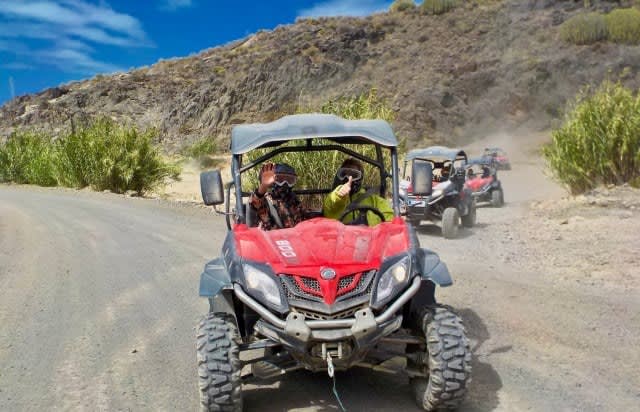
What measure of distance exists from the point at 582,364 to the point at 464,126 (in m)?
40.4

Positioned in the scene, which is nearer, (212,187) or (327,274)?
(327,274)

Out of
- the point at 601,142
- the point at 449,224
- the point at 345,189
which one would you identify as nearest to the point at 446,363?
the point at 345,189

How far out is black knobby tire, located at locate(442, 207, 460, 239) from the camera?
38.3ft

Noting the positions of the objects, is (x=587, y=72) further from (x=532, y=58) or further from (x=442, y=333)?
(x=442, y=333)

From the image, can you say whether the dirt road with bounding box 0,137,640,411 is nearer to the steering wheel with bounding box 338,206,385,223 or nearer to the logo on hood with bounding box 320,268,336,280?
the logo on hood with bounding box 320,268,336,280

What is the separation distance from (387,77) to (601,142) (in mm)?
37004

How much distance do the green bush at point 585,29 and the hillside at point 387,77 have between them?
102 centimetres

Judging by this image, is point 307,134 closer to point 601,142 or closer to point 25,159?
point 601,142

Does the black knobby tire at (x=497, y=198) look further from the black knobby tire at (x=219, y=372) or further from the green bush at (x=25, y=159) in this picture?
the green bush at (x=25, y=159)

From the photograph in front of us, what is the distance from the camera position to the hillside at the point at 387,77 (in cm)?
4391

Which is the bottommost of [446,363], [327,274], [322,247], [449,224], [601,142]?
[449,224]

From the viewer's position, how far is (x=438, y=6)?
61094 millimetres

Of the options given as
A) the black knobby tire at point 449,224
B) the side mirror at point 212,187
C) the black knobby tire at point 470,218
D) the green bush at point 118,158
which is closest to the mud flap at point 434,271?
the side mirror at point 212,187

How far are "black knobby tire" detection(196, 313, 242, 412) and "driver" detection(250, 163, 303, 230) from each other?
121 centimetres
